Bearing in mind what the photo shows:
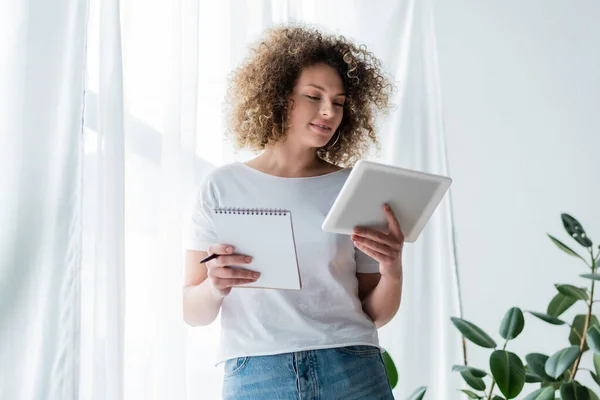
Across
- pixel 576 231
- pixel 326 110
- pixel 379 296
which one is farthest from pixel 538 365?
pixel 326 110

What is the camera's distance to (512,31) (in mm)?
2408

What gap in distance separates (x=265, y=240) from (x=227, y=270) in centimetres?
8

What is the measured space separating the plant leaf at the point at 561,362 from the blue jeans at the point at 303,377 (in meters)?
0.66

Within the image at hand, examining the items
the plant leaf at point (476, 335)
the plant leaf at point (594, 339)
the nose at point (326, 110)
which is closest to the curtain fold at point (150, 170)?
the nose at point (326, 110)

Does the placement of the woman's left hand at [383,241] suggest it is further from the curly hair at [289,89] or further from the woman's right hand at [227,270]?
the curly hair at [289,89]

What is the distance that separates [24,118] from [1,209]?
0.15m

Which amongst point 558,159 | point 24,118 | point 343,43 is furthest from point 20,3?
point 558,159

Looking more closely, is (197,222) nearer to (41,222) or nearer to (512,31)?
(41,222)

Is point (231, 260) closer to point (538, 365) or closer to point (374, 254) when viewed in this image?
point (374, 254)

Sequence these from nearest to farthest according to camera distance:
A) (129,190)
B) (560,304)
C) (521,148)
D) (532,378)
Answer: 1. (129,190)
2. (532,378)
3. (560,304)
4. (521,148)

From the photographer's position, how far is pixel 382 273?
1235 mm

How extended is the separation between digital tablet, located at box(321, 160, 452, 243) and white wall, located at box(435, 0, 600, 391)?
1.22m

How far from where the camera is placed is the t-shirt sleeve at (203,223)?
1.26m

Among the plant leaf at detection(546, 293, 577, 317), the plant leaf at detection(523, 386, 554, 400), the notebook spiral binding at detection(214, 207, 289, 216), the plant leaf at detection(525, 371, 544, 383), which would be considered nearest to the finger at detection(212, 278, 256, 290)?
the notebook spiral binding at detection(214, 207, 289, 216)
